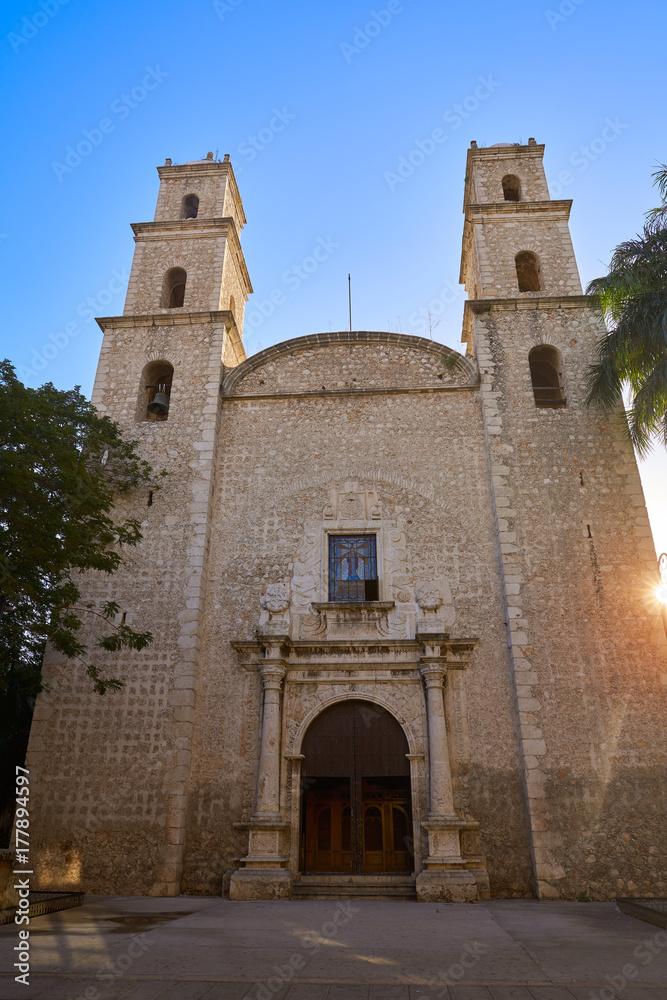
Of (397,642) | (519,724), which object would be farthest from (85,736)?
(519,724)

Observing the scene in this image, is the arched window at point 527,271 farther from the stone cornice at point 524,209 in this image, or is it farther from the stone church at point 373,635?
the stone church at point 373,635

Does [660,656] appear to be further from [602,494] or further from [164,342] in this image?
[164,342]

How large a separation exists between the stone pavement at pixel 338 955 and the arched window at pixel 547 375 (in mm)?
9232

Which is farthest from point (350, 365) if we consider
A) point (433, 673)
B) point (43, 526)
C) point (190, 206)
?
point (43, 526)

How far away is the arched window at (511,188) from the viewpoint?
16781 millimetres

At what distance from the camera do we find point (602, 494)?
12305 mm

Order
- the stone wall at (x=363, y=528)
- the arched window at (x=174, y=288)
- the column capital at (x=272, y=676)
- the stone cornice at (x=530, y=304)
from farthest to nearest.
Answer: the arched window at (x=174, y=288) < the stone cornice at (x=530, y=304) < the column capital at (x=272, y=676) < the stone wall at (x=363, y=528)

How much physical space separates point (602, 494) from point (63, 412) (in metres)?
9.54

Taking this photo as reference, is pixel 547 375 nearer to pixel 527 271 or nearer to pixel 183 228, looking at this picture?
pixel 527 271

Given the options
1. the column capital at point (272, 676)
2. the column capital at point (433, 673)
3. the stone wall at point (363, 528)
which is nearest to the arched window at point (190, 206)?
the stone wall at point (363, 528)

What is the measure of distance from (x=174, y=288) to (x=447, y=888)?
13.9m

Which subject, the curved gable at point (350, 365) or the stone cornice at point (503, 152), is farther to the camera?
the stone cornice at point (503, 152)

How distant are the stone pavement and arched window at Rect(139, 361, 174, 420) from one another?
8.94 metres

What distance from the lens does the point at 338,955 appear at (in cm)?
583
